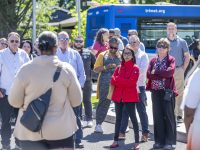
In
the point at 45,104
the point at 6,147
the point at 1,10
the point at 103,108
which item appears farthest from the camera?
the point at 1,10

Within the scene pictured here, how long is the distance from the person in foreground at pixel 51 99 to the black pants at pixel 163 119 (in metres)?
3.77

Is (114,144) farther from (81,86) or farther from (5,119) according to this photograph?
(5,119)

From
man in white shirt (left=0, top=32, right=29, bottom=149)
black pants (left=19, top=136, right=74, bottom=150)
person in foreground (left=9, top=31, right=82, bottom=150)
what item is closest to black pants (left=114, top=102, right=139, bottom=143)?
man in white shirt (left=0, top=32, right=29, bottom=149)

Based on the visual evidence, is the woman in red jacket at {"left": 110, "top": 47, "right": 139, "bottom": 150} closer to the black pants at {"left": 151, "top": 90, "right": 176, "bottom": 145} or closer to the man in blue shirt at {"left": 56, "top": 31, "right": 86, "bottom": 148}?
the black pants at {"left": 151, "top": 90, "right": 176, "bottom": 145}

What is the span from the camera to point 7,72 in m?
9.41

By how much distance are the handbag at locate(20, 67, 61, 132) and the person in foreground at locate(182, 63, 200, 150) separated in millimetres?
1337

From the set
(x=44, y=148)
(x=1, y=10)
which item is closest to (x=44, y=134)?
(x=44, y=148)

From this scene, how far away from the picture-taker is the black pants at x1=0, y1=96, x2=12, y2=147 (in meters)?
9.53

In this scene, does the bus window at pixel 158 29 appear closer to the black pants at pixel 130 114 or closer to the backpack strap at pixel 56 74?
the black pants at pixel 130 114

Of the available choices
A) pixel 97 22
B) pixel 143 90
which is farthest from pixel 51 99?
pixel 97 22

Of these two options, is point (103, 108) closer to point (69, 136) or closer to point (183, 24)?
point (69, 136)

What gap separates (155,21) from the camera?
2473 centimetres

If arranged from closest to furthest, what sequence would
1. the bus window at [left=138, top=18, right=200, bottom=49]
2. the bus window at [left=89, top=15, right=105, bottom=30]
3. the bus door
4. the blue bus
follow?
the bus door, the blue bus, the bus window at [left=138, top=18, right=200, bottom=49], the bus window at [left=89, top=15, right=105, bottom=30]

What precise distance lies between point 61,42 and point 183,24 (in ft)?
51.3
